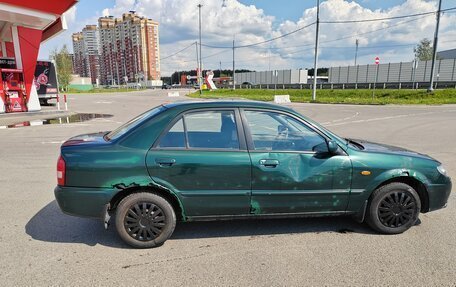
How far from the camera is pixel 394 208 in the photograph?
3582mm

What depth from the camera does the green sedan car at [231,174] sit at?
3191 millimetres

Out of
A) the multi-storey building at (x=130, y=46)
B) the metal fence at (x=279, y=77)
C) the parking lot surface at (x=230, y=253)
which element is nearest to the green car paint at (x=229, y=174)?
the parking lot surface at (x=230, y=253)

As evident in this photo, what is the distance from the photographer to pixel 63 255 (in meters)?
3.16

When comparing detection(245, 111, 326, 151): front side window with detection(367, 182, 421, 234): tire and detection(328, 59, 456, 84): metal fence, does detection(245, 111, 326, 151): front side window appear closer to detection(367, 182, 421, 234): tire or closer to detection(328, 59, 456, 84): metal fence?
detection(367, 182, 421, 234): tire

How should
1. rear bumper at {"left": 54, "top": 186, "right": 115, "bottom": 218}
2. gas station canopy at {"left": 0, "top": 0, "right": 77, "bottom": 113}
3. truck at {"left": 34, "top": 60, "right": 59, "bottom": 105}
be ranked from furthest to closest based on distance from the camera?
1. truck at {"left": 34, "top": 60, "right": 59, "bottom": 105}
2. gas station canopy at {"left": 0, "top": 0, "right": 77, "bottom": 113}
3. rear bumper at {"left": 54, "top": 186, "right": 115, "bottom": 218}

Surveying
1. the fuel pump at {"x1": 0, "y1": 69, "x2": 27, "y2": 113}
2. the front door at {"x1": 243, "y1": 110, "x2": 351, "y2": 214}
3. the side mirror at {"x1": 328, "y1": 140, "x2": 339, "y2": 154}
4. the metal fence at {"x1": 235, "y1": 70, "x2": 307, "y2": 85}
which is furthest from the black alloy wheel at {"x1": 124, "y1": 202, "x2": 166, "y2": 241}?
the metal fence at {"x1": 235, "y1": 70, "x2": 307, "y2": 85}

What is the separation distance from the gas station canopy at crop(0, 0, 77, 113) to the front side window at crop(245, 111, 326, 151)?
1429 centimetres

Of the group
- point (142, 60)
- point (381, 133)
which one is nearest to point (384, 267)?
point (381, 133)

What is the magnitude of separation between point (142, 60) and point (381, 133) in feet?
327

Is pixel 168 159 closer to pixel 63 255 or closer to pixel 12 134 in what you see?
pixel 63 255

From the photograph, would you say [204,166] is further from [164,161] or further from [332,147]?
[332,147]

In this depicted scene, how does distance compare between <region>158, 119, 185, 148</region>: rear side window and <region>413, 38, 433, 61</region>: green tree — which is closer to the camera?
<region>158, 119, 185, 148</region>: rear side window

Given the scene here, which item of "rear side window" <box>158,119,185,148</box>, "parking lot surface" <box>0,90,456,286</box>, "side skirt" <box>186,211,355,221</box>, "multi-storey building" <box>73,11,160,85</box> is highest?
"multi-storey building" <box>73,11,160,85</box>

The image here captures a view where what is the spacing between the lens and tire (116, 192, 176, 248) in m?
3.24
